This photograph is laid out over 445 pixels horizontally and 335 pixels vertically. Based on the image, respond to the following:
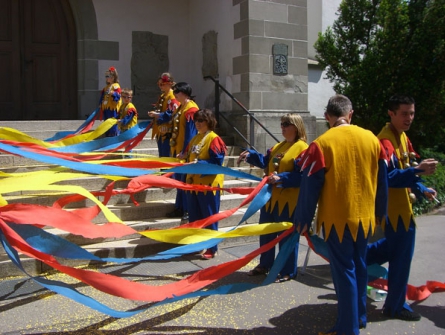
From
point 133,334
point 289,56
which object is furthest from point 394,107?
point 289,56

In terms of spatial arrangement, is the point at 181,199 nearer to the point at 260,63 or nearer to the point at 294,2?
the point at 260,63

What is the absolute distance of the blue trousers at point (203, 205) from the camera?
5754mm

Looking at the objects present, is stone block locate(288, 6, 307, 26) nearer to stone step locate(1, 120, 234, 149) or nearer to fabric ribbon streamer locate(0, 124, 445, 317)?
stone step locate(1, 120, 234, 149)

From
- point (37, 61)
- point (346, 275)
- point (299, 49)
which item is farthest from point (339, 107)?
point (37, 61)

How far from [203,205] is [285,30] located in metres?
5.47

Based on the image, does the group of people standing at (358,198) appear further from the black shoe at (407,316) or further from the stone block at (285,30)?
the stone block at (285,30)

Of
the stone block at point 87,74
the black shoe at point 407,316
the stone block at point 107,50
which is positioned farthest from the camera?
the stone block at point 107,50

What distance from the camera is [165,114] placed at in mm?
7145

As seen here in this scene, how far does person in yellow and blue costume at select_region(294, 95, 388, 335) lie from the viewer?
3639 mm

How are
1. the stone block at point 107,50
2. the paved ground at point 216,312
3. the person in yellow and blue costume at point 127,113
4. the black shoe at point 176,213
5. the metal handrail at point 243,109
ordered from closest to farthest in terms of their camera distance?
the paved ground at point 216,312
the black shoe at point 176,213
the person in yellow and blue costume at point 127,113
the metal handrail at point 243,109
the stone block at point 107,50

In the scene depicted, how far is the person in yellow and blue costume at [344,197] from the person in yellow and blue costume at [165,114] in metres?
3.75

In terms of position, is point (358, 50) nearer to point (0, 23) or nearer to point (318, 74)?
point (318, 74)

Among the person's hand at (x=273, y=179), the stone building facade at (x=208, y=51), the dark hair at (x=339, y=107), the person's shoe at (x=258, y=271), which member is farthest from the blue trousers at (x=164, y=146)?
the dark hair at (x=339, y=107)

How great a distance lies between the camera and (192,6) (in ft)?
38.2
